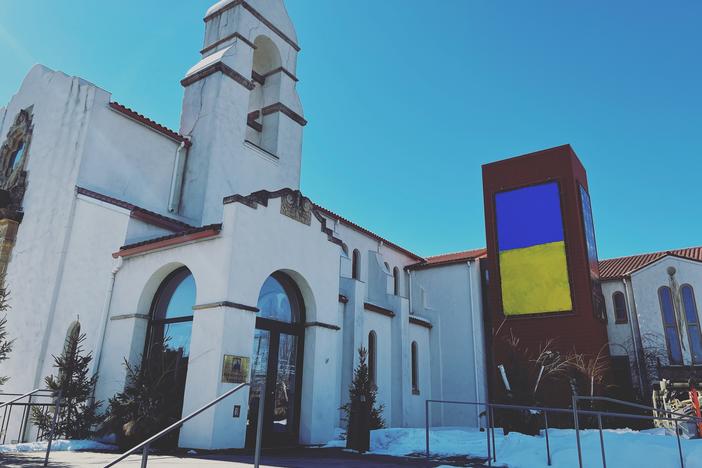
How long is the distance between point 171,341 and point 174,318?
559 millimetres

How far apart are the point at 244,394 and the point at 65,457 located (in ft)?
11.2

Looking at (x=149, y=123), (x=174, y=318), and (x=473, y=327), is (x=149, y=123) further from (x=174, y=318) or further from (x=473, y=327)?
(x=473, y=327)

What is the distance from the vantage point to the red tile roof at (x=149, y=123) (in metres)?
17.1

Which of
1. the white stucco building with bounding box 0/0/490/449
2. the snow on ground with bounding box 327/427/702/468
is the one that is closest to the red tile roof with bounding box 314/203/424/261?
the white stucco building with bounding box 0/0/490/449

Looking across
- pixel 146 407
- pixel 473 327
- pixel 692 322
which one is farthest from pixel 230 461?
pixel 692 322

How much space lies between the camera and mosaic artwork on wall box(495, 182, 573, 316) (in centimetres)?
2400

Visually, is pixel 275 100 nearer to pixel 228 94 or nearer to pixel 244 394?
pixel 228 94

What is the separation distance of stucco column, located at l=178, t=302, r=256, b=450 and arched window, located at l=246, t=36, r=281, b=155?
10.9 m

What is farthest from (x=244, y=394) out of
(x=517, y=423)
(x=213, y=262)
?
(x=517, y=423)

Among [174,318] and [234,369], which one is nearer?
[234,369]

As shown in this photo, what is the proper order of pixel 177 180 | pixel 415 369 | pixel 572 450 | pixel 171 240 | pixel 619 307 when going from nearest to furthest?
pixel 572 450
pixel 171 240
pixel 177 180
pixel 415 369
pixel 619 307

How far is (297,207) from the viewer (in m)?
13.6

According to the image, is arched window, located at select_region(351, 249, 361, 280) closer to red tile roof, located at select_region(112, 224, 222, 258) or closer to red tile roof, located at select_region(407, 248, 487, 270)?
red tile roof, located at select_region(407, 248, 487, 270)

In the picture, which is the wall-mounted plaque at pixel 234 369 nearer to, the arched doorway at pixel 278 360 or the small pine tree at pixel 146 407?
the arched doorway at pixel 278 360
